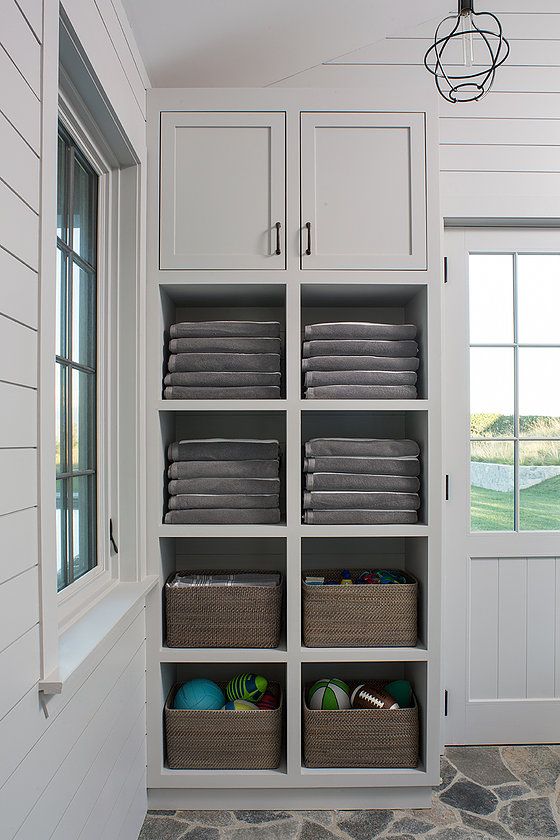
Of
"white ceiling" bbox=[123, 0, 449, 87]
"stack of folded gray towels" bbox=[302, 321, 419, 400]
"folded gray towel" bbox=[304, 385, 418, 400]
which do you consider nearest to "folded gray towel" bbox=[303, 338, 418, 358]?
"stack of folded gray towels" bbox=[302, 321, 419, 400]

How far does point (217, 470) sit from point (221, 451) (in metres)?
0.07

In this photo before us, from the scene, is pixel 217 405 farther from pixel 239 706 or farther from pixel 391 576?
pixel 239 706

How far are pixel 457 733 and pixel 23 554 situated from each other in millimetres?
2115

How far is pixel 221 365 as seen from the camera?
2.26 metres

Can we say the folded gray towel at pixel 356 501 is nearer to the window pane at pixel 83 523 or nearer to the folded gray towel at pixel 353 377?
the folded gray towel at pixel 353 377

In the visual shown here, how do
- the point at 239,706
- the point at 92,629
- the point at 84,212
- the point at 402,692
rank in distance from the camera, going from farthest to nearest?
the point at 402,692 < the point at 239,706 < the point at 84,212 < the point at 92,629

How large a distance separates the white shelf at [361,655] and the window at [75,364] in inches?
30.9

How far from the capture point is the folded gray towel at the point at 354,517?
2252 mm

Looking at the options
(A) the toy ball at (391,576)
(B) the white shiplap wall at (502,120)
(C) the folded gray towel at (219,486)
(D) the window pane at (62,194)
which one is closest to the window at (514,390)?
(B) the white shiplap wall at (502,120)

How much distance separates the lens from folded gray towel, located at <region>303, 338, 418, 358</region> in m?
2.26

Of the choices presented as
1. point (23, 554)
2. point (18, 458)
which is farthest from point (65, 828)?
point (18, 458)

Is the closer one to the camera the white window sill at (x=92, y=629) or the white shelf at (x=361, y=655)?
the white window sill at (x=92, y=629)

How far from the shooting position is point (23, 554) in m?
1.19

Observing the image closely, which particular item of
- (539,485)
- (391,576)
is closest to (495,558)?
(539,485)
